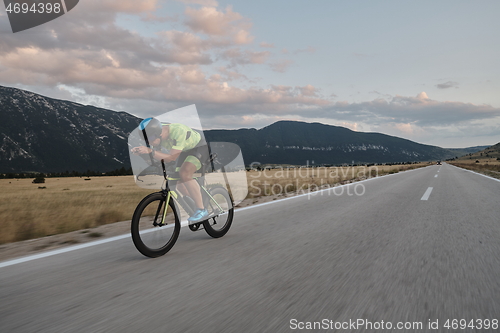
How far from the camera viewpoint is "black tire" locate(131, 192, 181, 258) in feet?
12.7

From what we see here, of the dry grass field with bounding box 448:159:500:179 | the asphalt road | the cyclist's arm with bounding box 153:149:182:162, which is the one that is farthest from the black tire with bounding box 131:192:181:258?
the dry grass field with bounding box 448:159:500:179

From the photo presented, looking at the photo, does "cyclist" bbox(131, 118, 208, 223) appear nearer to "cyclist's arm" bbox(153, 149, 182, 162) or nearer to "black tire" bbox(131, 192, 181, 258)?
"cyclist's arm" bbox(153, 149, 182, 162)

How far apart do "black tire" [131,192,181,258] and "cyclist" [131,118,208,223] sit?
0.35 metres

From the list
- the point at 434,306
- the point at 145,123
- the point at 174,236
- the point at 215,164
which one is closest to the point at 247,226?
the point at 215,164

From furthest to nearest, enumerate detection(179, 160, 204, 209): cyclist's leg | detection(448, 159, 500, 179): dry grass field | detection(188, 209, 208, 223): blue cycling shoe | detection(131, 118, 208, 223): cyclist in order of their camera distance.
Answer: detection(448, 159, 500, 179): dry grass field → detection(188, 209, 208, 223): blue cycling shoe → detection(179, 160, 204, 209): cyclist's leg → detection(131, 118, 208, 223): cyclist

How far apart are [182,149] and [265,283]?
2.07 meters

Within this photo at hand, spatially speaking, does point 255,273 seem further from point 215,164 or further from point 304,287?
point 215,164

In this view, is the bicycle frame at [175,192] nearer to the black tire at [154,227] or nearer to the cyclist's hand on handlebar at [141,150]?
the black tire at [154,227]

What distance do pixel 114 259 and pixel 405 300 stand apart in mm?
3243

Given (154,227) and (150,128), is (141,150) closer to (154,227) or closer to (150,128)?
(150,128)

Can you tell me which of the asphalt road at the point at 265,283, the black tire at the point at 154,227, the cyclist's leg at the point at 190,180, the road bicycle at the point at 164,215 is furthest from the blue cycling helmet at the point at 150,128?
the asphalt road at the point at 265,283

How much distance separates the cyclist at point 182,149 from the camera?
4.00m

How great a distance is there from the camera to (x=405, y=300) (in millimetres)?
2568

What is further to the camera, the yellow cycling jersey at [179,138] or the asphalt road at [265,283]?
the yellow cycling jersey at [179,138]
